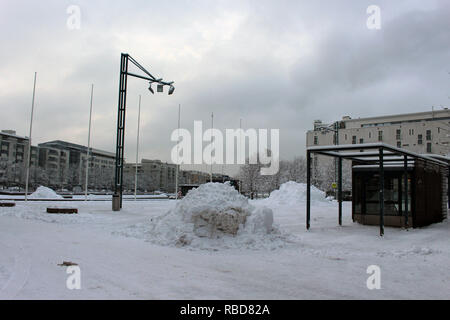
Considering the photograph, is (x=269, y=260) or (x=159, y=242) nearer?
(x=269, y=260)

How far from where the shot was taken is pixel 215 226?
1016cm

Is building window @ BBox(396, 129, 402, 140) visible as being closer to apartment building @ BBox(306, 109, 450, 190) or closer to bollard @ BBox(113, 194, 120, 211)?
apartment building @ BBox(306, 109, 450, 190)

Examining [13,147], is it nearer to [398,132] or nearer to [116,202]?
[116,202]

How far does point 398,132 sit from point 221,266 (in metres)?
79.1

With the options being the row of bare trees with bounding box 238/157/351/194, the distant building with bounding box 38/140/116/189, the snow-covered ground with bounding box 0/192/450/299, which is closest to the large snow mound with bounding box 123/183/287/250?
the snow-covered ground with bounding box 0/192/450/299

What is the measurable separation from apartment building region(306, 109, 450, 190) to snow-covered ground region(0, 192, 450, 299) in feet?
201

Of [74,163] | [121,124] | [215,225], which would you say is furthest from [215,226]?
[74,163]

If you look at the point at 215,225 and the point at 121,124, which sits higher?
the point at 121,124

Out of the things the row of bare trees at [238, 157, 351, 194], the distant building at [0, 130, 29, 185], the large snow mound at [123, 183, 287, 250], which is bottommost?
the large snow mound at [123, 183, 287, 250]

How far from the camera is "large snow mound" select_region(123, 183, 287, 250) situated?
384 inches

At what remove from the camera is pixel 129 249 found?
8969mm
